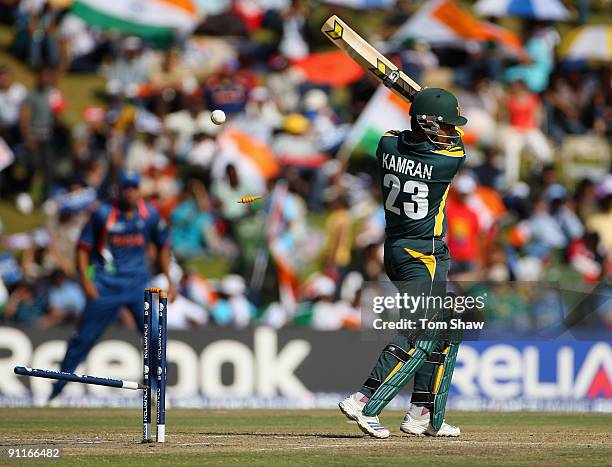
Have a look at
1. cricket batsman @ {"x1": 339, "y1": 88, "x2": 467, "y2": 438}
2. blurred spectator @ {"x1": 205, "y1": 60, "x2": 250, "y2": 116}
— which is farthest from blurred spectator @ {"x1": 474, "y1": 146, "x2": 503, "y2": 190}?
cricket batsman @ {"x1": 339, "y1": 88, "x2": 467, "y2": 438}

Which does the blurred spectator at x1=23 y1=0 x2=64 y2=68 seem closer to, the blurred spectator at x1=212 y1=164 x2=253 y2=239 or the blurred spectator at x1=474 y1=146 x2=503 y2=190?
the blurred spectator at x1=212 y1=164 x2=253 y2=239

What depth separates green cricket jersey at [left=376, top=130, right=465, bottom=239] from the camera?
10242 mm

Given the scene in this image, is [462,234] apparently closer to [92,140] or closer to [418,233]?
[92,140]

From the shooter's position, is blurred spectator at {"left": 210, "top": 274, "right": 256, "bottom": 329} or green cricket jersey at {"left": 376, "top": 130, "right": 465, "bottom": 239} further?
blurred spectator at {"left": 210, "top": 274, "right": 256, "bottom": 329}

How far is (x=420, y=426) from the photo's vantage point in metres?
10.7

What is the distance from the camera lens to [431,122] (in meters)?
10.2

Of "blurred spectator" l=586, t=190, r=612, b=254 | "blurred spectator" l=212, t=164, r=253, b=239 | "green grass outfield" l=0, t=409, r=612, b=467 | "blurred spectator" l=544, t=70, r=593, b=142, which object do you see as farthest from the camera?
"blurred spectator" l=544, t=70, r=593, b=142

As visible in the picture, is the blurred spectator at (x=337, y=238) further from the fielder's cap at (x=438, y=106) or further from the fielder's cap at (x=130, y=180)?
the fielder's cap at (x=438, y=106)

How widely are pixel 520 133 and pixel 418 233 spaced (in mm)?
10589

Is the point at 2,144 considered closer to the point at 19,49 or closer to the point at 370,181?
the point at 19,49

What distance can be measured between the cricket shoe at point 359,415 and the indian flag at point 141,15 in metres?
11.7

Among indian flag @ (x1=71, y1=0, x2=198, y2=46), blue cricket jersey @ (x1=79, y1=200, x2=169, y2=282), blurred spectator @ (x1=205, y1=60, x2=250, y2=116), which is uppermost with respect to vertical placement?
indian flag @ (x1=71, y1=0, x2=198, y2=46)

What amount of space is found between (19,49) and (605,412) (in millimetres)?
11837

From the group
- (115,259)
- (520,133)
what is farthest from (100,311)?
(520,133)
